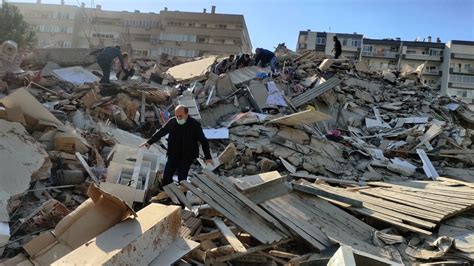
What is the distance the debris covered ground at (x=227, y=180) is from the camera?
4086 millimetres

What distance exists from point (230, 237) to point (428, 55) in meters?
64.4

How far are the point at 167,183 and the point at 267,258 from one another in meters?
2.06

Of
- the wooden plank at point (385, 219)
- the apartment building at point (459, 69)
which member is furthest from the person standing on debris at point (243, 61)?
the apartment building at point (459, 69)

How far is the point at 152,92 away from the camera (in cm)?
1040

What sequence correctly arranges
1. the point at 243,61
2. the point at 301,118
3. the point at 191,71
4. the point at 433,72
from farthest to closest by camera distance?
the point at 433,72 → the point at 243,61 → the point at 191,71 → the point at 301,118

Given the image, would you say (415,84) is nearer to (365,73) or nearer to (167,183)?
(365,73)

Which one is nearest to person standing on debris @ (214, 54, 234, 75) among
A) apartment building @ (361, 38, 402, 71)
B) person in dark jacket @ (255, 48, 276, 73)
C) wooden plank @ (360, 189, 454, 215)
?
person in dark jacket @ (255, 48, 276, 73)

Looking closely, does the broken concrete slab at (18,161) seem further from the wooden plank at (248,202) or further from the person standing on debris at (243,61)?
the person standing on debris at (243,61)

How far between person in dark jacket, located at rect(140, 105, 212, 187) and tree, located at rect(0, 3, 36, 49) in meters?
24.5

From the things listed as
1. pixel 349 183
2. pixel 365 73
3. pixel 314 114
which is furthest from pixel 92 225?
pixel 365 73

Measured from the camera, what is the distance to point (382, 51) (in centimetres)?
6116

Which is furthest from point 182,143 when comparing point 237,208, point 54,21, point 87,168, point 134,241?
point 54,21

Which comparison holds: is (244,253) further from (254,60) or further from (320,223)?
(254,60)

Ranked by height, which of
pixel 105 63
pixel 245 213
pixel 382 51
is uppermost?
pixel 382 51
